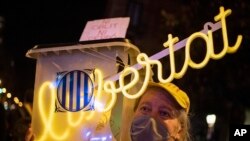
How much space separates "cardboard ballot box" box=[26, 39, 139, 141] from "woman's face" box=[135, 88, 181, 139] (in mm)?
428

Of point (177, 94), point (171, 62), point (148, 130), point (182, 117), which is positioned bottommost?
point (148, 130)

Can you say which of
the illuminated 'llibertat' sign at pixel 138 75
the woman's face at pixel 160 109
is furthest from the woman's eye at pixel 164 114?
the illuminated 'llibertat' sign at pixel 138 75

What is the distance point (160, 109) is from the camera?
7.13 m

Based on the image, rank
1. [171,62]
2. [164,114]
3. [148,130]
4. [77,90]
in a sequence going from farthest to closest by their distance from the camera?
[77,90] < [164,114] < [148,130] < [171,62]

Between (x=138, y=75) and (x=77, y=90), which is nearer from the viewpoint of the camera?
(x=138, y=75)

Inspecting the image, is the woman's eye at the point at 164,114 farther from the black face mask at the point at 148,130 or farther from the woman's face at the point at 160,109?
the black face mask at the point at 148,130

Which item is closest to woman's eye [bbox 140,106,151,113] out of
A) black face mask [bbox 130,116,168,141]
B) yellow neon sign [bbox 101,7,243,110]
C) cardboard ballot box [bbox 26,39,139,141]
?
black face mask [bbox 130,116,168,141]

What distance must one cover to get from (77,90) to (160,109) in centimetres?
128

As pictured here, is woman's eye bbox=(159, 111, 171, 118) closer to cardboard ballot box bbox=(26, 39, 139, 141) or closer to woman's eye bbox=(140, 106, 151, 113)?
woman's eye bbox=(140, 106, 151, 113)

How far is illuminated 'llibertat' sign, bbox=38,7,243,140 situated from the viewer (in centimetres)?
668

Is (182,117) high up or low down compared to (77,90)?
down

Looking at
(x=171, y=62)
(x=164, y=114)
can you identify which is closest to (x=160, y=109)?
(x=164, y=114)

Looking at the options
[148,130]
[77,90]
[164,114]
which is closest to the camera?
[148,130]

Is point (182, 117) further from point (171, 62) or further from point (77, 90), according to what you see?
point (77, 90)
